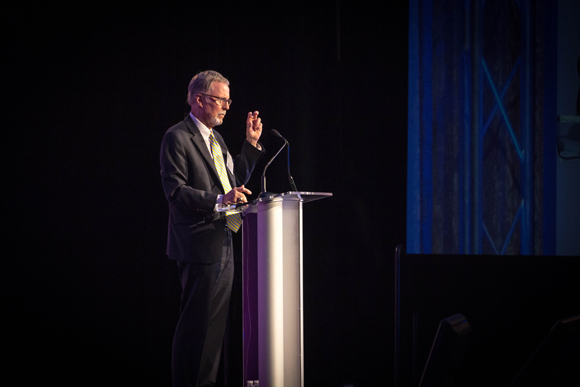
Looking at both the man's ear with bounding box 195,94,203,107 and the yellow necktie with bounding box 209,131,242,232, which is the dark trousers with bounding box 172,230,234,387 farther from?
the man's ear with bounding box 195,94,203,107

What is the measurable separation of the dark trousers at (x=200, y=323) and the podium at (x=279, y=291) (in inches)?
15.5

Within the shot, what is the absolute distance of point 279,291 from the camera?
1507mm

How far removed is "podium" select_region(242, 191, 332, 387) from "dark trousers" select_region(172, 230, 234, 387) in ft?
1.30

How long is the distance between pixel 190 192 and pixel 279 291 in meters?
0.58

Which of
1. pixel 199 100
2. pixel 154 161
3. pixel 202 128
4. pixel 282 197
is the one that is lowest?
pixel 282 197

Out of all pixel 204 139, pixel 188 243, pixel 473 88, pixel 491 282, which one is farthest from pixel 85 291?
pixel 473 88

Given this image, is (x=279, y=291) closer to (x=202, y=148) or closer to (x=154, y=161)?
(x=202, y=148)

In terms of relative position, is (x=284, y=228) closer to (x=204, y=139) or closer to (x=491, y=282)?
(x=204, y=139)

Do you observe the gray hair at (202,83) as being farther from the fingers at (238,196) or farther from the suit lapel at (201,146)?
the fingers at (238,196)

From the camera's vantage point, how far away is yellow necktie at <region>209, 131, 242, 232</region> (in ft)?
6.32

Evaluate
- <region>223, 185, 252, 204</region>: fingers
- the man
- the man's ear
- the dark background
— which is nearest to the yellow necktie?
the man

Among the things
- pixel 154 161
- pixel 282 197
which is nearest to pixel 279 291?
pixel 282 197

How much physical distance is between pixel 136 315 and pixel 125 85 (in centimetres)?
132

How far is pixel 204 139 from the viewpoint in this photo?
2.01m
